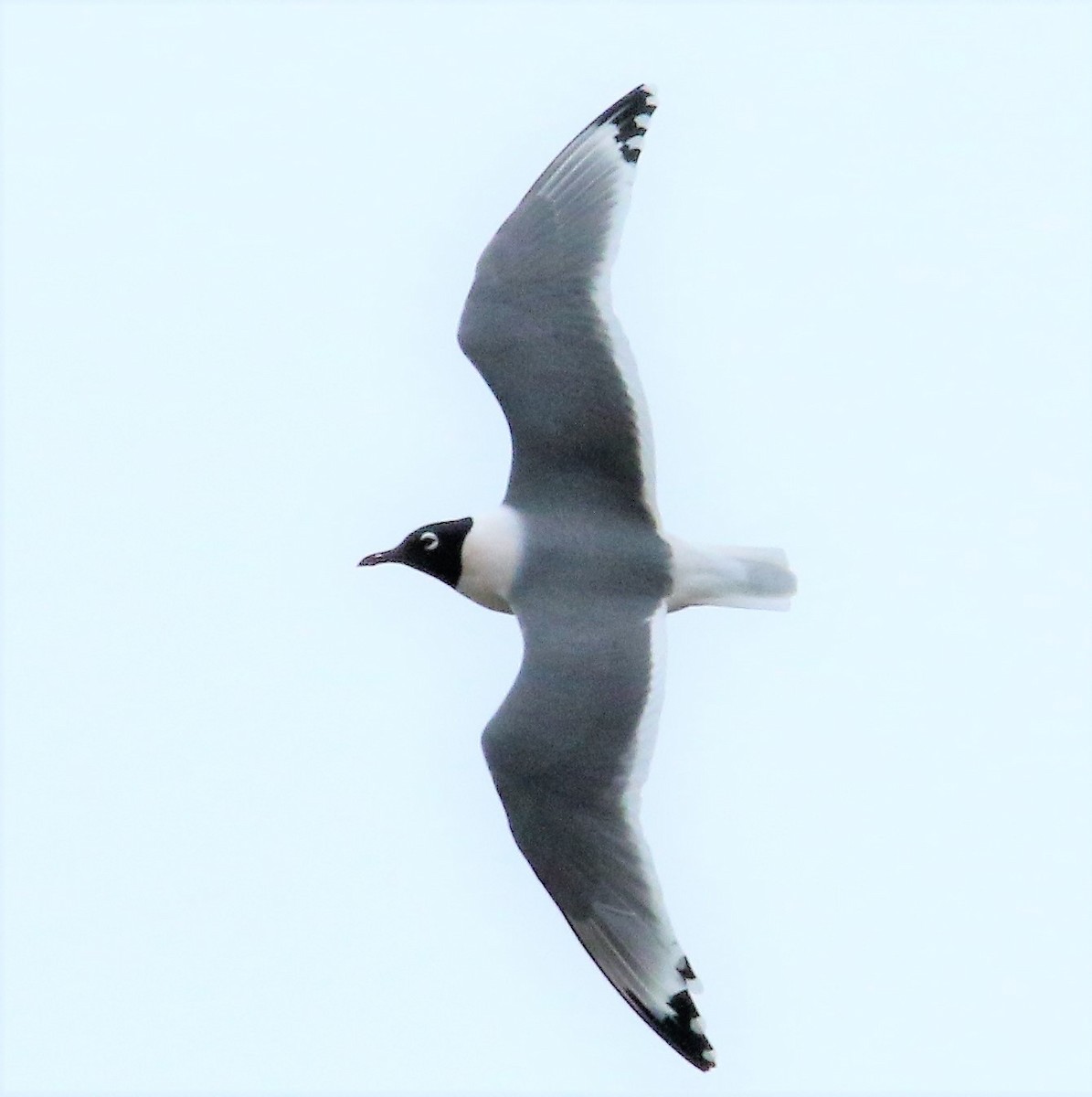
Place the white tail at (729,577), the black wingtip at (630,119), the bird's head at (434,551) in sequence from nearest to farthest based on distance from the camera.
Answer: the white tail at (729,577) → the bird's head at (434,551) → the black wingtip at (630,119)

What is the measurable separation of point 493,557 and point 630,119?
1222 millimetres

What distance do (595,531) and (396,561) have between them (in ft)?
1.87

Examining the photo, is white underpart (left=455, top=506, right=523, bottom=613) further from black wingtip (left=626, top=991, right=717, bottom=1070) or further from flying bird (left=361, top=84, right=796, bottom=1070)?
black wingtip (left=626, top=991, right=717, bottom=1070)

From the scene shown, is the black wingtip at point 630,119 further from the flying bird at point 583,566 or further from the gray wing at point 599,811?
the gray wing at point 599,811

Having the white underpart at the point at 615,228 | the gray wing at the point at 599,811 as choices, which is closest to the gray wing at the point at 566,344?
the white underpart at the point at 615,228

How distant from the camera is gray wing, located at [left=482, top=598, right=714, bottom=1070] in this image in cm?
505

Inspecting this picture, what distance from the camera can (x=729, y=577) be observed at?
5.55 meters

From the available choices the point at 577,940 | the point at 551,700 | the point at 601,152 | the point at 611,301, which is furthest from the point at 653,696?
the point at 601,152

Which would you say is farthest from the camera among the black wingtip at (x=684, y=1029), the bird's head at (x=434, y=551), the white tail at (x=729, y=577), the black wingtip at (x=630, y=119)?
the black wingtip at (x=630, y=119)

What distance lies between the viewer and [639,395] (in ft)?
18.2

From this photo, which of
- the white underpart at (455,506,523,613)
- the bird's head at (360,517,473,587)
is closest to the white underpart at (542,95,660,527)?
the white underpart at (455,506,523,613)

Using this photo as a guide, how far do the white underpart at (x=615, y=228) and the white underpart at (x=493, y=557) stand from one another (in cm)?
33

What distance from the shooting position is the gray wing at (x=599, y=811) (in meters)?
5.05

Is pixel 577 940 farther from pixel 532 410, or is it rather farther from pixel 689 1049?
pixel 532 410
